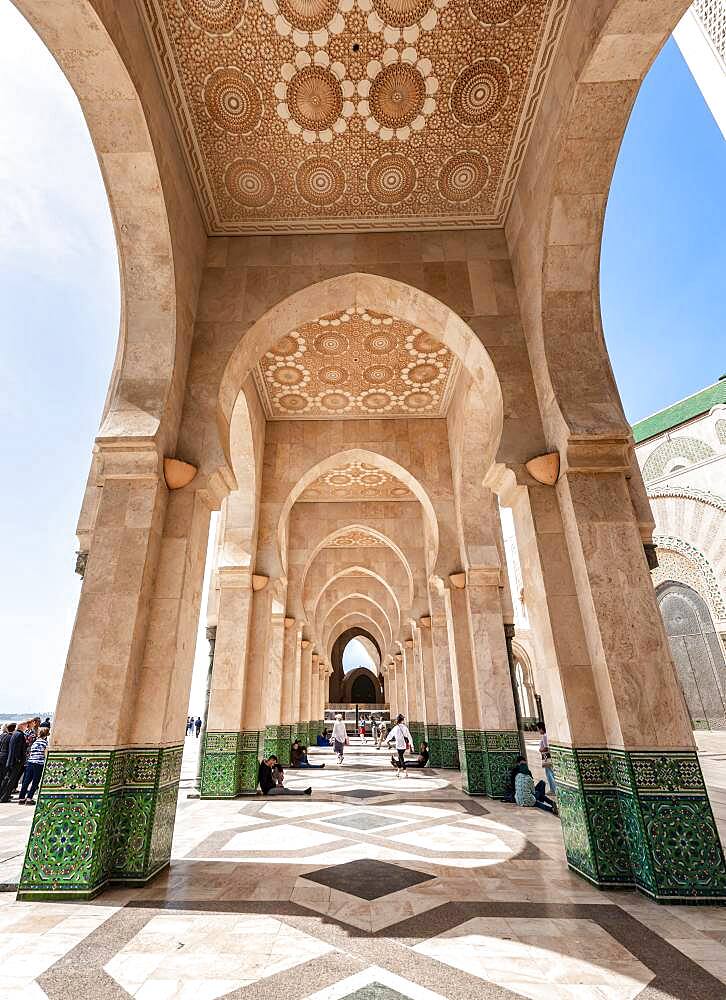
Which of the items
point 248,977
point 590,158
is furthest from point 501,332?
point 248,977

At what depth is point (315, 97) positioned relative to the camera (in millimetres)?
3963

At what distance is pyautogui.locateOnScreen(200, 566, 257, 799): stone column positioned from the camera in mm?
6309

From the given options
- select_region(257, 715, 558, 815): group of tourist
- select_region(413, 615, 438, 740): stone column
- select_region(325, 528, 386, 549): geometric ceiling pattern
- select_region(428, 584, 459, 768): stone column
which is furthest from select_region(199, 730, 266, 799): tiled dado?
select_region(325, 528, 386, 549): geometric ceiling pattern

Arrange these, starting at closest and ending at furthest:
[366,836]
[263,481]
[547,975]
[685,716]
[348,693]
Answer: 1. [547,975]
2. [685,716]
3. [366,836]
4. [263,481]
5. [348,693]

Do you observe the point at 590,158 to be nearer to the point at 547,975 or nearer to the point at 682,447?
the point at 547,975

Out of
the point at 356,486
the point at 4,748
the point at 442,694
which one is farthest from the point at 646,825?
the point at 356,486

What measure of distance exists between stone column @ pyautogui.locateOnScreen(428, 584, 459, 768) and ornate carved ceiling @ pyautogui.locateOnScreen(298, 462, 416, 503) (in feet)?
7.41

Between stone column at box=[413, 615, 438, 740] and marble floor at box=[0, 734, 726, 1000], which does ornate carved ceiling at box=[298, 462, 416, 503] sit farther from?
marble floor at box=[0, 734, 726, 1000]

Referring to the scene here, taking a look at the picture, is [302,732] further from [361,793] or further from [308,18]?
[308,18]

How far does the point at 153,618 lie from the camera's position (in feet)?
11.5

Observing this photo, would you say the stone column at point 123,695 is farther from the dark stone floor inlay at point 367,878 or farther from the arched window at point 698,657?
the arched window at point 698,657

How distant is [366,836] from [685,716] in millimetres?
2656

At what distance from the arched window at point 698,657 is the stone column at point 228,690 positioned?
13.0 metres

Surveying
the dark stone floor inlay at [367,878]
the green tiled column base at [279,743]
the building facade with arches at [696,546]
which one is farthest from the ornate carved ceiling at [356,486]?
the building facade with arches at [696,546]
